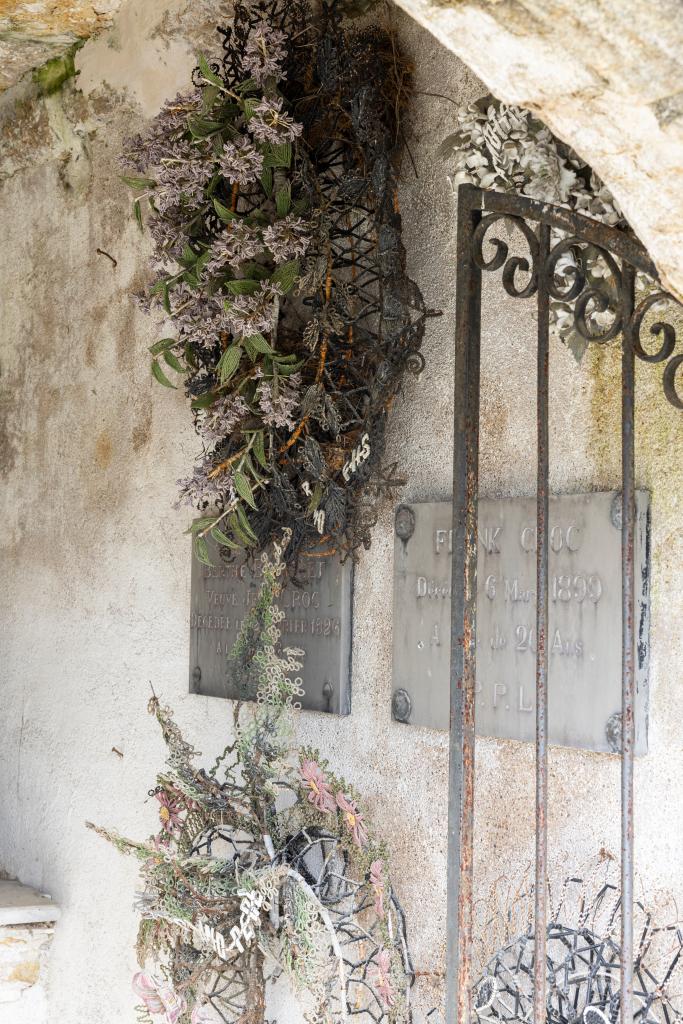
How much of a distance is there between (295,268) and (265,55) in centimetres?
40

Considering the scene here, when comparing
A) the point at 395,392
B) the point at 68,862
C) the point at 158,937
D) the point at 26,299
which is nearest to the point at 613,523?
the point at 395,392

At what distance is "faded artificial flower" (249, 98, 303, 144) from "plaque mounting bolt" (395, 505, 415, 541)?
2.37 feet

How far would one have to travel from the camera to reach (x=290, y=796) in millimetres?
2445

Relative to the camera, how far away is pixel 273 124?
2.04 m

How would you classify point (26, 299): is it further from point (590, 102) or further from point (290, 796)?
point (590, 102)

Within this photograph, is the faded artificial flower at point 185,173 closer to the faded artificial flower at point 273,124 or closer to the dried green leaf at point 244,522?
the faded artificial flower at point 273,124

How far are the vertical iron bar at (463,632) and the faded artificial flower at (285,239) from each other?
0.51m

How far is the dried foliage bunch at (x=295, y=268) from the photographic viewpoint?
82.1 inches

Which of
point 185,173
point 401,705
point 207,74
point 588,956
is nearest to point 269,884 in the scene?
point 401,705

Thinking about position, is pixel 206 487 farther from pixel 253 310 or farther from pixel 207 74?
pixel 207 74

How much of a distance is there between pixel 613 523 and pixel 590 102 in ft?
2.33

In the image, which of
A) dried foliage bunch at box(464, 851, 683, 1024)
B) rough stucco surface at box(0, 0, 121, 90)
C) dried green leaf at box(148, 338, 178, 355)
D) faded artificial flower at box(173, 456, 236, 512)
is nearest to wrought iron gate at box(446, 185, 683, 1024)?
dried foliage bunch at box(464, 851, 683, 1024)

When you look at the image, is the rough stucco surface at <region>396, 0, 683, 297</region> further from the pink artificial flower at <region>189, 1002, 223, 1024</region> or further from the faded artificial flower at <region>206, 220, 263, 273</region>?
the pink artificial flower at <region>189, 1002, 223, 1024</region>

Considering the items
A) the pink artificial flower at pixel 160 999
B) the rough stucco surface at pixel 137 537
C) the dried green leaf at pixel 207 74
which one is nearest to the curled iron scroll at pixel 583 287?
the rough stucco surface at pixel 137 537
